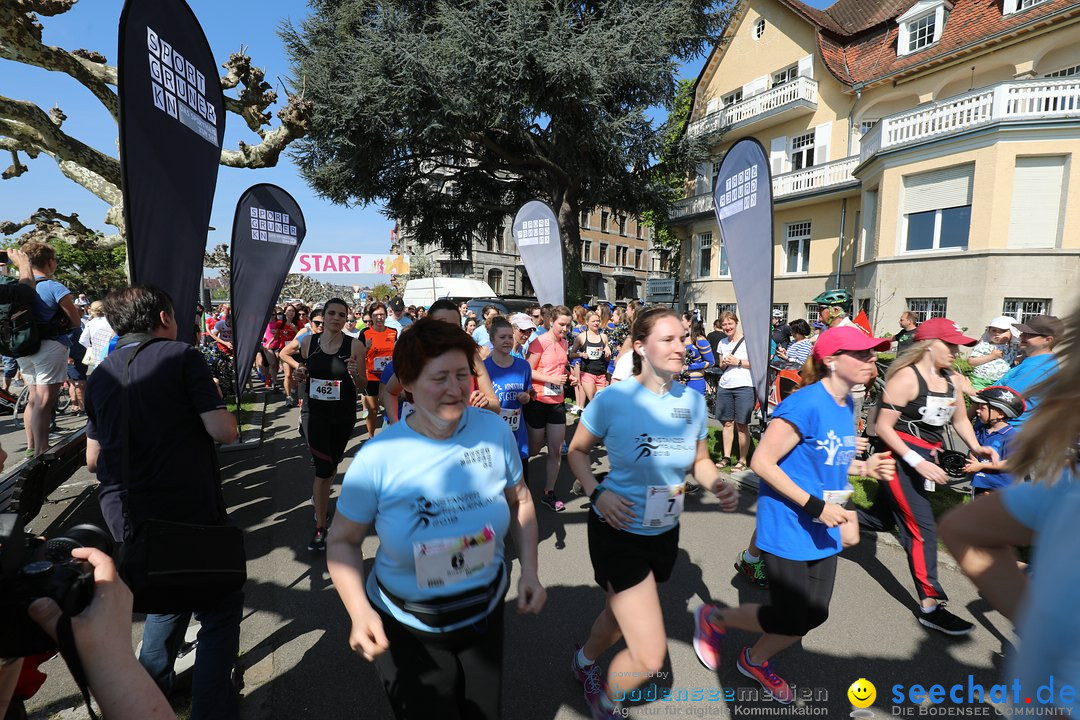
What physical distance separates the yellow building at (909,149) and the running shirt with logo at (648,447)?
32.0 ft

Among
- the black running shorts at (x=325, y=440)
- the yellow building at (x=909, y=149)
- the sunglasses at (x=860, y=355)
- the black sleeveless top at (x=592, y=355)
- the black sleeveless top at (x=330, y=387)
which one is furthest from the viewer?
the yellow building at (x=909, y=149)

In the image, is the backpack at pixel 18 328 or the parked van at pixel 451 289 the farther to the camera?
the parked van at pixel 451 289

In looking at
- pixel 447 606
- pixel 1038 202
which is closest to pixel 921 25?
pixel 1038 202

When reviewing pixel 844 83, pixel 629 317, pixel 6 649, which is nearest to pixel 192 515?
pixel 6 649

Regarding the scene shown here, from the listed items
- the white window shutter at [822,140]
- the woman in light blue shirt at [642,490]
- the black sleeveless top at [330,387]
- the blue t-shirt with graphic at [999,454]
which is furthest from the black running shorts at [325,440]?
the white window shutter at [822,140]

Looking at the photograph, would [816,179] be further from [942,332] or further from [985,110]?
[942,332]

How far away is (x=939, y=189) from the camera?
15.0m

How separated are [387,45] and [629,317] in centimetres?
1060

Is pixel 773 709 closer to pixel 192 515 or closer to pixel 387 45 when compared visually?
pixel 192 515

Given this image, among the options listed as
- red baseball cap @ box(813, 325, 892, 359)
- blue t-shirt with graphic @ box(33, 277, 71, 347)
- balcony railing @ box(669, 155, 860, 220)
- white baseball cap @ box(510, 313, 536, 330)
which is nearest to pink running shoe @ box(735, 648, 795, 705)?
red baseball cap @ box(813, 325, 892, 359)

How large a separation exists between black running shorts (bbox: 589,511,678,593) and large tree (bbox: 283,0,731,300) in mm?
14519

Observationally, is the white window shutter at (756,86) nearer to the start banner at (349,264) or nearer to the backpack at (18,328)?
the start banner at (349,264)

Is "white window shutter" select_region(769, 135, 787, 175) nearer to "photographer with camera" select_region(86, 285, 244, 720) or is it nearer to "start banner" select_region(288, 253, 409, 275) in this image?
"start banner" select_region(288, 253, 409, 275)

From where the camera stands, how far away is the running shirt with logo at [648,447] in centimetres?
237
